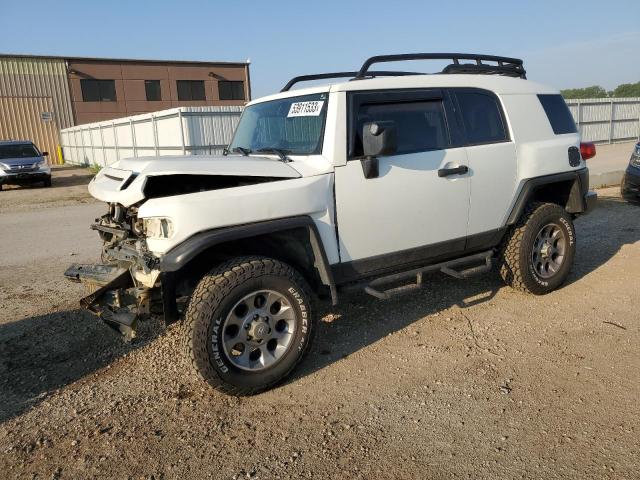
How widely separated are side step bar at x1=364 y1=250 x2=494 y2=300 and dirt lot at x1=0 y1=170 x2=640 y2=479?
0.43 m

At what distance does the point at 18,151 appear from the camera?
18.5m

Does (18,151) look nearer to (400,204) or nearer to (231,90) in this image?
(400,204)

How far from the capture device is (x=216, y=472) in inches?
105

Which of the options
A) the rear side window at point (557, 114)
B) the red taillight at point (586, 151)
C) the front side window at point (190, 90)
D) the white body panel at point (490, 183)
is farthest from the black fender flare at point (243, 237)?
the front side window at point (190, 90)

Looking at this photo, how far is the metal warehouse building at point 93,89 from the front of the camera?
33.2m

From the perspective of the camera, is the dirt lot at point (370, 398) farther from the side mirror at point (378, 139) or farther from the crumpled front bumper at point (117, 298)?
the side mirror at point (378, 139)

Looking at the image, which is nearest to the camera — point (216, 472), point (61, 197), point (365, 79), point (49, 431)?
point (216, 472)

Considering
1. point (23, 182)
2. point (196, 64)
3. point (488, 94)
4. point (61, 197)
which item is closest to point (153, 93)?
point (196, 64)

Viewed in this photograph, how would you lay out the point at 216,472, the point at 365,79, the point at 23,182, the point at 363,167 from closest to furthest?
→ the point at 216,472, the point at 363,167, the point at 365,79, the point at 23,182

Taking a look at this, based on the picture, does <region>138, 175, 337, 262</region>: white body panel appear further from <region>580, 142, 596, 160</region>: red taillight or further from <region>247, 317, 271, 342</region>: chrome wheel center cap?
<region>580, 142, 596, 160</region>: red taillight

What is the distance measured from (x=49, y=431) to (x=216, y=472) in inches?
45.6

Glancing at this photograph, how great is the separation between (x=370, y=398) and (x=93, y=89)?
125 ft

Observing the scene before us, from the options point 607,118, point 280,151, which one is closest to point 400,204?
point 280,151

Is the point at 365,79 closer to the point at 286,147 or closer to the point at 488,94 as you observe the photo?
the point at 286,147
